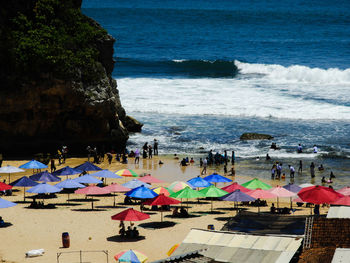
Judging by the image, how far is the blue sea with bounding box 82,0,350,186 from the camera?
4816 cm

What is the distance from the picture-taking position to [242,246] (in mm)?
19266

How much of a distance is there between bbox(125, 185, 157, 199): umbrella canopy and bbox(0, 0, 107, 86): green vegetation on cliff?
47.2ft

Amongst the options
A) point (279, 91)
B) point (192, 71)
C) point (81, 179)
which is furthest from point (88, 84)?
point (192, 71)

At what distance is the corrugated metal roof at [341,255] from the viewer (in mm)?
15625

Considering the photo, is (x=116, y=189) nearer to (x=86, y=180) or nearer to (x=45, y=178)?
(x=86, y=180)

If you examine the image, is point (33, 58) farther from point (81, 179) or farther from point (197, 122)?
point (197, 122)

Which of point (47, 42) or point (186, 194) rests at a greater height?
point (47, 42)

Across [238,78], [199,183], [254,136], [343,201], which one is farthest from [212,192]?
[238,78]

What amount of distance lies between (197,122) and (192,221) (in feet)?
89.6

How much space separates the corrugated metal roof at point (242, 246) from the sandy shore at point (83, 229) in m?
3.48

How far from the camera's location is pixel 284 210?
94.2ft

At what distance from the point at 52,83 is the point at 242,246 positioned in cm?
2402

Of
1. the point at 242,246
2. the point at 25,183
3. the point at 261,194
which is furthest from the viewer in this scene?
the point at 25,183

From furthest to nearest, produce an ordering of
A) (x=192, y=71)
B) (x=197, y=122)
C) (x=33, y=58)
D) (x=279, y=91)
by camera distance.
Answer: (x=192, y=71) < (x=279, y=91) < (x=197, y=122) < (x=33, y=58)
